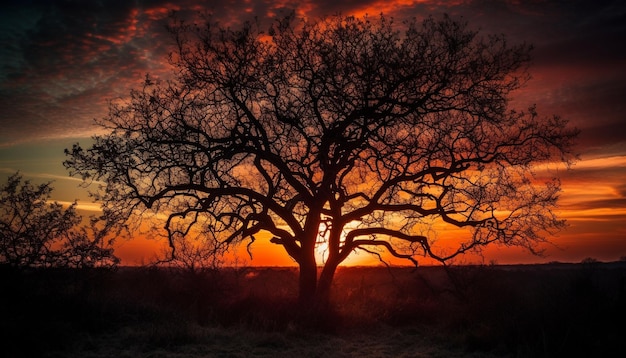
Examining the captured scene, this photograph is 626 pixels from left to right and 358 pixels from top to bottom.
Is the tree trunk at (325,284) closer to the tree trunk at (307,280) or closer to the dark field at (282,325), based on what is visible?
the tree trunk at (307,280)

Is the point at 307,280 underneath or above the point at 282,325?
above

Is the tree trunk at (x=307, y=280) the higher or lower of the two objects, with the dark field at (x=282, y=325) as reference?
higher

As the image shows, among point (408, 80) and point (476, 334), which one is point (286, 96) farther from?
point (476, 334)

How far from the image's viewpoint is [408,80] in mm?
15328

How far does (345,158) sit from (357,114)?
156 centimetres

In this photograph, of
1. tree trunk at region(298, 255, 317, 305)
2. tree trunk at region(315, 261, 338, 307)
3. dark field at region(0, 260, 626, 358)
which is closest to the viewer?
dark field at region(0, 260, 626, 358)

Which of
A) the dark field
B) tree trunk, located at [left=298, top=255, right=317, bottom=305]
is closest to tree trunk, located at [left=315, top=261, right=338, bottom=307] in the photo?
tree trunk, located at [left=298, top=255, right=317, bottom=305]

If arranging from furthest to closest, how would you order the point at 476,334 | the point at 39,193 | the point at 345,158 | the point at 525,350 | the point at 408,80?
the point at 345,158
the point at 408,80
the point at 39,193
the point at 476,334
the point at 525,350

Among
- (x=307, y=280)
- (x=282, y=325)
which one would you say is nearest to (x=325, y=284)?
(x=307, y=280)

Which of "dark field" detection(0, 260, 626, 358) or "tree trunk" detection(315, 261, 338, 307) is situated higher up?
"tree trunk" detection(315, 261, 338, 307)

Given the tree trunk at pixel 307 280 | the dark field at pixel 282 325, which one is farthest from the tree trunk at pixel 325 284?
the dark field at pixel 282 325

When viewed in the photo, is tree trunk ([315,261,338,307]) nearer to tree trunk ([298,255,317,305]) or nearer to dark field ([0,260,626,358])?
tree trunk ([298,255,317,305])

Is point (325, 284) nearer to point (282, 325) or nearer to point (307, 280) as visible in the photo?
point (307, 280)

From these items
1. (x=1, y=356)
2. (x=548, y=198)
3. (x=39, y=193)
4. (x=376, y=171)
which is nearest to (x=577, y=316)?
(x=548, y=198)
